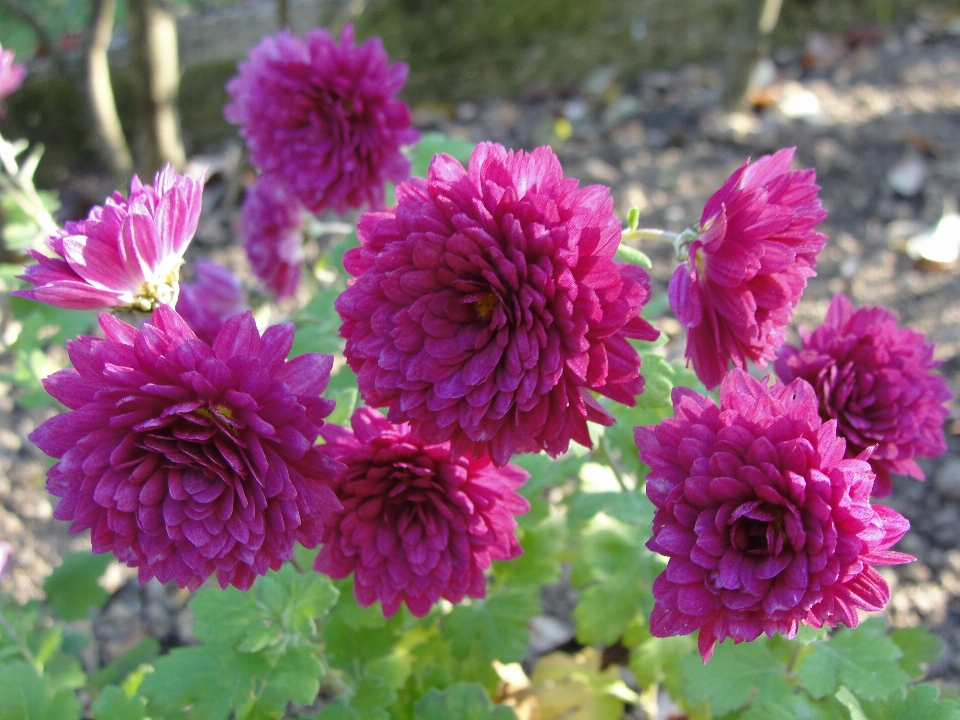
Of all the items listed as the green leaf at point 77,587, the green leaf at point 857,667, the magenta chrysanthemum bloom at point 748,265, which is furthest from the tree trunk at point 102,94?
the green leaf at point 857,667

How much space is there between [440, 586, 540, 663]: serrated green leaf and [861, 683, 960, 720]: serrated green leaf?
66 cm

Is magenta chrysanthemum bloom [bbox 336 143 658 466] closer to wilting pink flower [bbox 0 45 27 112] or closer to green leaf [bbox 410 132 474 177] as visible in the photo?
green leaf [bbox 410 132 474 177]

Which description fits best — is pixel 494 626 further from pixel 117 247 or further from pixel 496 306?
pixel 117 247

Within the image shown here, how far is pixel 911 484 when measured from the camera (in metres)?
2.42

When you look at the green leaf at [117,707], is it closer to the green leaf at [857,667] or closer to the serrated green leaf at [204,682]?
the serrated green leaf at [204,682]

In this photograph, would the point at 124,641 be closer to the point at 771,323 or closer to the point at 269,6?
the point at 771,323

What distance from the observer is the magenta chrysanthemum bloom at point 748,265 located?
105cm

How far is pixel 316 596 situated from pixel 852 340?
3.29 ft

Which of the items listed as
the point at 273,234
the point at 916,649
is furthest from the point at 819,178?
the point at 273,234

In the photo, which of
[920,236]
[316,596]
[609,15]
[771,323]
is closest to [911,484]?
[920,236]

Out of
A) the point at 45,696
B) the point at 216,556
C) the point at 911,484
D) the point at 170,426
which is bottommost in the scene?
the point at 911,484

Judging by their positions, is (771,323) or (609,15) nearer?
(771,323)

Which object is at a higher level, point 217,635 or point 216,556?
point 216,556

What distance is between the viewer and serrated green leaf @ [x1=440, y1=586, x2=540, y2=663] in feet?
5.36
